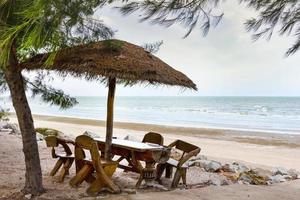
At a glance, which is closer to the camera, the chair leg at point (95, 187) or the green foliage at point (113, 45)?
the green foliage at point (113, 45)

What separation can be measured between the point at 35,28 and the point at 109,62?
163 cm

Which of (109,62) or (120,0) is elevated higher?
(120,0)

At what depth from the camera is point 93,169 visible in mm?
6043

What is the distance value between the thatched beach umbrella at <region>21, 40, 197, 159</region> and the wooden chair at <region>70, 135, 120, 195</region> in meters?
0.97

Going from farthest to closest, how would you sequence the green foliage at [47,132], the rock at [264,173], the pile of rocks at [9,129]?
the green foliage at [47,132]
the pile of rocks at [9,129]
the rock at [264,173]

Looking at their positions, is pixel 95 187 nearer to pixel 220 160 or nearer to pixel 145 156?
pixel 145 156

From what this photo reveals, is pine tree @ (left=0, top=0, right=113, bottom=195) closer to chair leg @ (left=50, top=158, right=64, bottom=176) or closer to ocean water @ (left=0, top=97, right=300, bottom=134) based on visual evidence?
chair leg @ (left=50, top=158, right=64, bottom=176)

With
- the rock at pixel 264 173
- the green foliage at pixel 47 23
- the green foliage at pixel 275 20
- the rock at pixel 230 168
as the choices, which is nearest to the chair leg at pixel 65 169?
the green foliage at pixel 47 23

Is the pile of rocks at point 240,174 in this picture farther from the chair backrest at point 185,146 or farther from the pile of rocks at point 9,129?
the pile of rocks at point 9,129

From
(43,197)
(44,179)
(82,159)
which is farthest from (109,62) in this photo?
(44,179)

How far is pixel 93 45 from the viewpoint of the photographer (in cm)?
537

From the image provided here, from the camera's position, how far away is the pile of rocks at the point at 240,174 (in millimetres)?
7469

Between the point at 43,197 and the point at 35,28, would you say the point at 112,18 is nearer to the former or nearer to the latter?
the point at 35,28

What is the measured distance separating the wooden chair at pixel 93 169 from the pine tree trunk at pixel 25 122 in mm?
615
